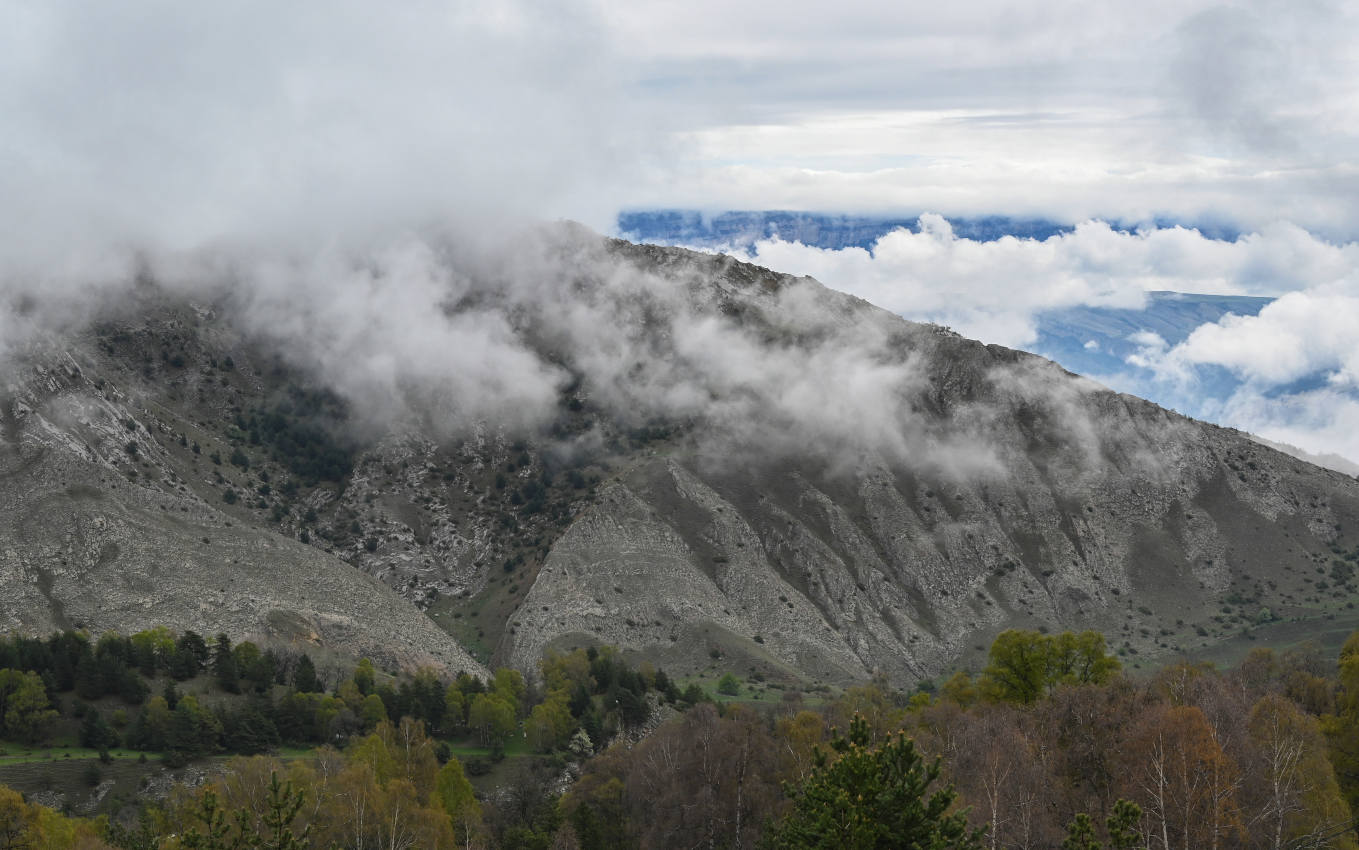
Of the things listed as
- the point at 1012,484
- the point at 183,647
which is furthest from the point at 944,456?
the point at 183,647

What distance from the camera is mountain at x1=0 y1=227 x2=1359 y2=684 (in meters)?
125

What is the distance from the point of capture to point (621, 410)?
186 m

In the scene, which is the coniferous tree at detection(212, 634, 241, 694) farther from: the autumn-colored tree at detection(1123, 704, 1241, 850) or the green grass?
the autumn-colored tree at detection(1123, 704, 1241, 850)

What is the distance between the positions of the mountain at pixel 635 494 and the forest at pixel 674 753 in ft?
61.6

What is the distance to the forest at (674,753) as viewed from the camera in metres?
43.4

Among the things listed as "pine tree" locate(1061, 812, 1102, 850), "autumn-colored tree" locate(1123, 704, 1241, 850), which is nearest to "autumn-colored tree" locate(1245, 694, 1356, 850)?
"autumn-colored tree" locate(1123, 704, 1241, 850)

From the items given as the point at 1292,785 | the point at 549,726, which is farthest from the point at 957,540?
the point at 1292,785

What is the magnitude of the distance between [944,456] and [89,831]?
147878 millimetres

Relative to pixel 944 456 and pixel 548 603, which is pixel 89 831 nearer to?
pixel 548 603

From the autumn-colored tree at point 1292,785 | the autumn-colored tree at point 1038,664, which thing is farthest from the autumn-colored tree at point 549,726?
the autumn-colored tree at point 1292,785

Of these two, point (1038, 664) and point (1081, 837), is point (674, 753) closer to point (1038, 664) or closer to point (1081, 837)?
point (1038, 664)

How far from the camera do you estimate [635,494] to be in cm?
15975

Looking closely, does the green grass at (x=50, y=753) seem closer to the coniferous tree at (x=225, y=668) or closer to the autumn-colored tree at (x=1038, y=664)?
the coniferous tree at (x=225, y=668)

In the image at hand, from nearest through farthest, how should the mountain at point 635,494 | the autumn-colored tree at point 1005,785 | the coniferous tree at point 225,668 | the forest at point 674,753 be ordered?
the forest at point 674,753 < the autumn-colored tree at point 1005,785 < the coniferous tree at point 225,668 < the mountain at point 635,494
